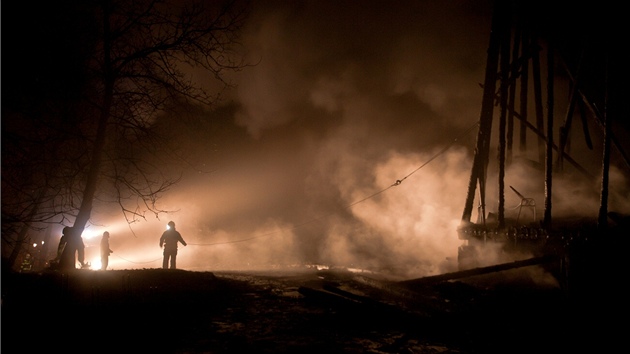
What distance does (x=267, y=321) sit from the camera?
5.94 m

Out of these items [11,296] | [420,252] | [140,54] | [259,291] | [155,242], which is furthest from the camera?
[155,242]

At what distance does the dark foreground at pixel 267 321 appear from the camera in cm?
469

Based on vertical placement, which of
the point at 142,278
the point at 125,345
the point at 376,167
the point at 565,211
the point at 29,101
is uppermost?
the point at 376,167

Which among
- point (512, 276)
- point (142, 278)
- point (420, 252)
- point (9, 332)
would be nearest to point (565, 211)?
point (512, 276)

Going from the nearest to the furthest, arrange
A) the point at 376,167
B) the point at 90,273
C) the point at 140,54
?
1. the point at 90,273
2. the point at 140,54
3. the point at 376,167

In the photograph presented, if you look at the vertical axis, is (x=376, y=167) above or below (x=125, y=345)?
above

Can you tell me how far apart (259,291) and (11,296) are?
15.9ft

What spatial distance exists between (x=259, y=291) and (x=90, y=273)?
371 centimetres

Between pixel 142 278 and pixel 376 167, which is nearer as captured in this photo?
pixel 142 278

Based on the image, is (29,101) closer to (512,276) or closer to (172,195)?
(512,276)

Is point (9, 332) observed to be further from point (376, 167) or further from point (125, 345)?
point (376, 167)

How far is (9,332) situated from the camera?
4539 mm

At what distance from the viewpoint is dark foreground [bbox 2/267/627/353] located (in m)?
4.69

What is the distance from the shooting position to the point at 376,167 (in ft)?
74.6
